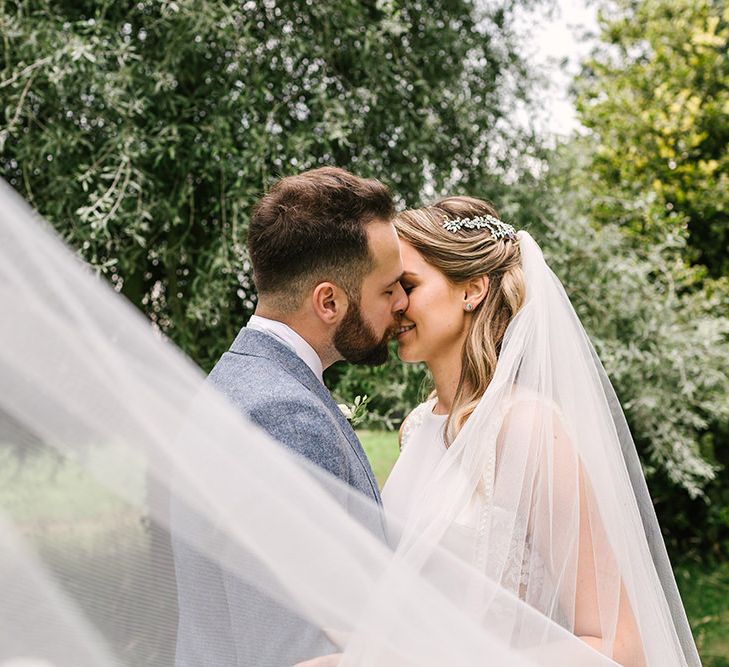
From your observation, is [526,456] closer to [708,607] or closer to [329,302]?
[329,302]

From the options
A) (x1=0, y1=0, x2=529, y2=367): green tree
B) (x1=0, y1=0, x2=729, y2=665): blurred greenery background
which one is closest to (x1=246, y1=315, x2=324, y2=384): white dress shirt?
(x1=0, y1=0, x2=729, y2=665): blurred greenery background

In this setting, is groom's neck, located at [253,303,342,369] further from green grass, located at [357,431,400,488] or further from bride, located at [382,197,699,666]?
green grass, located at [357,431,400,488]

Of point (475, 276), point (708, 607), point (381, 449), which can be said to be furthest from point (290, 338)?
point (708, 607)

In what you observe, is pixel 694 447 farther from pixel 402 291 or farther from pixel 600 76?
pixel 600 76

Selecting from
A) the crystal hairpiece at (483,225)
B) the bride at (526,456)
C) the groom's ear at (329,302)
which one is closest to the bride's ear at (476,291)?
the bride at (526,456)

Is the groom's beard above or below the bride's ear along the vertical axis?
below

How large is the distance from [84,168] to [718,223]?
620 cm

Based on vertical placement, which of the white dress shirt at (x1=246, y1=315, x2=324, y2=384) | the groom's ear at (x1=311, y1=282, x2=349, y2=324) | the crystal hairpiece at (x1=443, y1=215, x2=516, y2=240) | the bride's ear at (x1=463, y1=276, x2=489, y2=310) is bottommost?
the white dress shirt at (x1=246, y1=315, x2=324, y2=384)

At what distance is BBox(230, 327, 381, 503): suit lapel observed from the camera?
1.70 meters

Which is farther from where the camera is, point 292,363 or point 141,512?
point 292,363

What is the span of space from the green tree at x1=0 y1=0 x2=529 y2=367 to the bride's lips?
1.41 metres

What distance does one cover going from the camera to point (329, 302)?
1.81 meters

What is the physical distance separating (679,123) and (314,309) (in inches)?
269

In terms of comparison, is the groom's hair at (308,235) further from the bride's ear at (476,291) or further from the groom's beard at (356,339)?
the bride's ear at (476,291)
